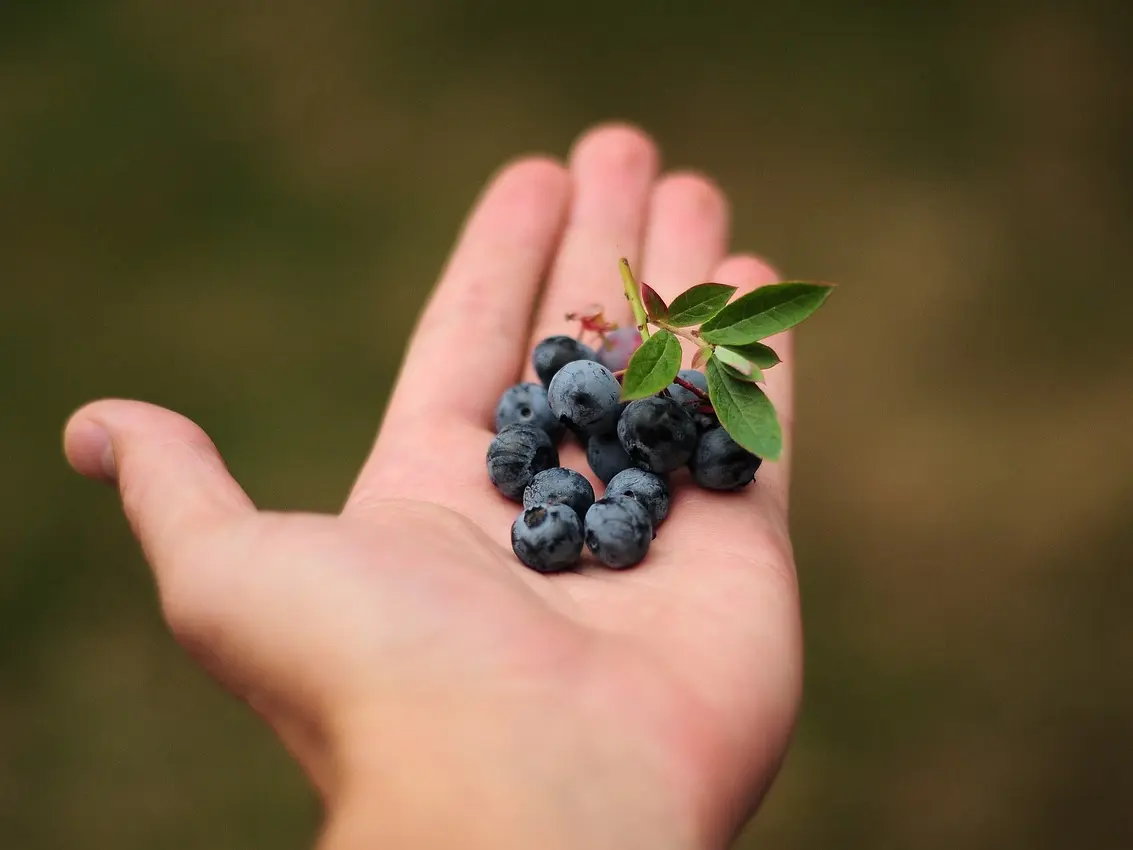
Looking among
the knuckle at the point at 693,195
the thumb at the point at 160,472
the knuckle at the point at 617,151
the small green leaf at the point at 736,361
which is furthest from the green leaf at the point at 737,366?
the knuckle at the point at 617,151

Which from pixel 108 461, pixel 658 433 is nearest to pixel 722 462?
pixel 658 433

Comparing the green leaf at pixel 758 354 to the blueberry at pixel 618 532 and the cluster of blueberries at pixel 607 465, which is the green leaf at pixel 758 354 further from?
the blueberry at pixel 618 532

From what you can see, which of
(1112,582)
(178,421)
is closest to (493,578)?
(178,421)

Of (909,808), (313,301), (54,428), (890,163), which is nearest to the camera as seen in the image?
(909,808)

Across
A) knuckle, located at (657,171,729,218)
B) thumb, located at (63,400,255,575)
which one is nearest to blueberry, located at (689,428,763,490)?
thumb, located at (63,400,255,575)

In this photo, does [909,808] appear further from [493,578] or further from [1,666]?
[1,666]

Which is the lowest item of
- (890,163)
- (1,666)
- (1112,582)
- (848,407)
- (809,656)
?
(1,666)
